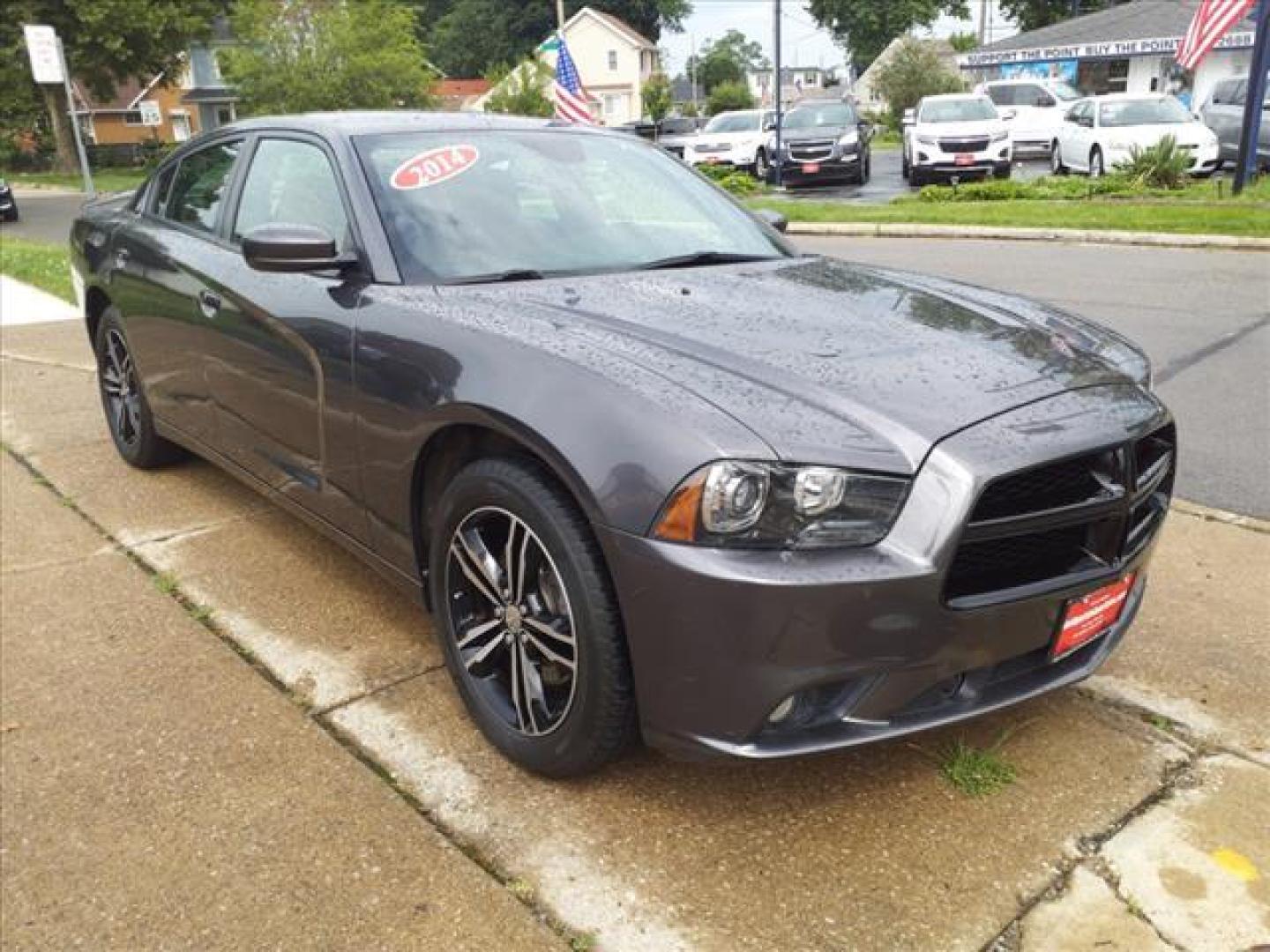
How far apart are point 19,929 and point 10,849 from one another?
0.98ft

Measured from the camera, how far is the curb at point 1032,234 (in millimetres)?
11234

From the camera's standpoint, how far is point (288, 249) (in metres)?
2.99

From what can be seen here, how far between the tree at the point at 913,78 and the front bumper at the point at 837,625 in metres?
45.8

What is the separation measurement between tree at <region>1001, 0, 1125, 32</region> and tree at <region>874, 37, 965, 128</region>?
17.8 meters

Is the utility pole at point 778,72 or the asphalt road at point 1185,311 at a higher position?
the utility pole at point 778,72

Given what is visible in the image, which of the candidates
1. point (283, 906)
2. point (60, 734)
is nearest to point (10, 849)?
point (60, 734)

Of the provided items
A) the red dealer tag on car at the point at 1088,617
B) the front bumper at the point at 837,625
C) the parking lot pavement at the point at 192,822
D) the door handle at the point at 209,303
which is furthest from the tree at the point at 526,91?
the front bumper at the point at 837,625

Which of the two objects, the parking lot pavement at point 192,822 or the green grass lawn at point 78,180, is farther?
the green grass lawn at point 78,180

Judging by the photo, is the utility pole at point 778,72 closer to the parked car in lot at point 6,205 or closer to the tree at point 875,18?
the parked car in lot at point 6,205

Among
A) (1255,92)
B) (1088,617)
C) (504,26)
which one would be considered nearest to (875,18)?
(504,26)

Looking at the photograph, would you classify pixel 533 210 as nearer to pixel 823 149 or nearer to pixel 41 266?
pixel 41 266

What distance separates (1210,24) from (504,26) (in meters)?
74.8

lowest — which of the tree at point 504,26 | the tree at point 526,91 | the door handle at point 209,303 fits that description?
the door handle at point 209,303

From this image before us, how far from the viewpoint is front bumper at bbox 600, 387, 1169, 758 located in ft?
6.84
